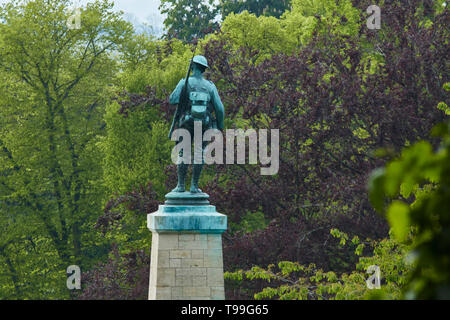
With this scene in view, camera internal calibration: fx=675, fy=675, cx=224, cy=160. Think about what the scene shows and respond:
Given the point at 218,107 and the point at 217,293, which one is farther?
the point at 218,107

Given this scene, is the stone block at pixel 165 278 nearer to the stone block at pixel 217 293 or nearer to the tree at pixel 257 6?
the stone block at pixel 217 293

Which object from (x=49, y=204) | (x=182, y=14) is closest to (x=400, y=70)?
(x=49, y=204)

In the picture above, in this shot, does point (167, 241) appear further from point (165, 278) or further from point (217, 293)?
point (217, 293)

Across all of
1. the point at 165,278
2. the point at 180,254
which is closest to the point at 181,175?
the point at 180,254

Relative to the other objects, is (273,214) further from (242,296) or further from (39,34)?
(39,34)

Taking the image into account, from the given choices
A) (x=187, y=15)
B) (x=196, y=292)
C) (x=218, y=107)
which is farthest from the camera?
(x=187, y=15)

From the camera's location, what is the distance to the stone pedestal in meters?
9.56

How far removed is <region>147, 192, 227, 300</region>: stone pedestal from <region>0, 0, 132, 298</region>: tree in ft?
48.6

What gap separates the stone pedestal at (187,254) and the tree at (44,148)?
1481 centimetres

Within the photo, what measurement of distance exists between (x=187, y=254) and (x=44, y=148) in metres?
16.3

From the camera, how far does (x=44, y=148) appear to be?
81.0 ft

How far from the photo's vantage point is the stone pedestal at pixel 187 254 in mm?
9562

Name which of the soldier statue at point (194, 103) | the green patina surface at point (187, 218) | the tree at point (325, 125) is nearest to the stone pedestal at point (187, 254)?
the green patina surface at point (187, 218)

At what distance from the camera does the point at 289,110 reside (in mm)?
18016
